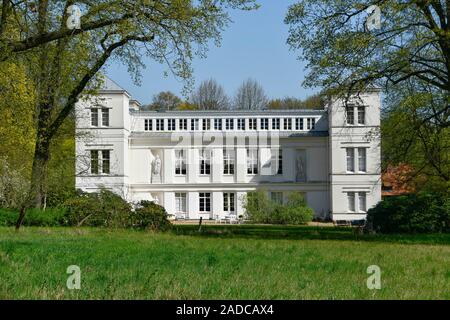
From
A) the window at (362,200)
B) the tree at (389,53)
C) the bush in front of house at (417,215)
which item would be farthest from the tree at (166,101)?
the tree at (389,53)

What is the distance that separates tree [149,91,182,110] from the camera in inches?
3290

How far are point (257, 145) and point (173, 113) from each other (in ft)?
27.9

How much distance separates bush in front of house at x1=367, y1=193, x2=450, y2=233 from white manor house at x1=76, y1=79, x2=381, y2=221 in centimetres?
2354

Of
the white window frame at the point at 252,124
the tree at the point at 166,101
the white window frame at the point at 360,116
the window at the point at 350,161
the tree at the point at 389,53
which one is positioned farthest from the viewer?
the tree at the point at 166,101

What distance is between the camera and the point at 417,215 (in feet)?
122

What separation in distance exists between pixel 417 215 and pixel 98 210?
17.3m

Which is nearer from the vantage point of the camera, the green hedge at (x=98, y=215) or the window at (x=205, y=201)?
the green hedge at (x=98, y=215)

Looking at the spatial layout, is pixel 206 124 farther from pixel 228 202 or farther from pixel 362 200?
pixel 362 200

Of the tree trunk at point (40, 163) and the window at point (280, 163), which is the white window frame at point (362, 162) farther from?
the tree trunk at point (40, 163)

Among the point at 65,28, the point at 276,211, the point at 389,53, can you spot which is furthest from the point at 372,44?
the point at 276,211

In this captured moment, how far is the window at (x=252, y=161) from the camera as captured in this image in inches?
2510

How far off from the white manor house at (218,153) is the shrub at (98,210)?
28.5 m

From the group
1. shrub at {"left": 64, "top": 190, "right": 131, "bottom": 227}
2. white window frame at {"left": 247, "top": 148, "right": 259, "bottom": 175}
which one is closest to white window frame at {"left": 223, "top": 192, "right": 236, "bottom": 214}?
white window frame at {"left": 247, "top": 148, "right": 259, "bottom": 175}
